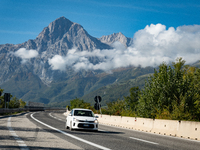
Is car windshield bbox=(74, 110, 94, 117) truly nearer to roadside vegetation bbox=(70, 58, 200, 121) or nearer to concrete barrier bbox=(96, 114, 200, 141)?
concrete barrier bbox=(96, 114, 200, 141)

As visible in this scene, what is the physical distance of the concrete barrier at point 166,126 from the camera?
42.5 ft

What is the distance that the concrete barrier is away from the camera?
12.9 metres

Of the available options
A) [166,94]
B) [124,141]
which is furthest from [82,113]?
[166,94]

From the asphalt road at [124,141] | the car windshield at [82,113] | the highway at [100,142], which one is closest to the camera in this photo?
the highway at [100,142]

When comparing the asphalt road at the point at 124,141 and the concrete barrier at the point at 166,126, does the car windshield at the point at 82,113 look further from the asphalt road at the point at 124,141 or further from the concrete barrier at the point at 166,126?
the concrete barrier at the point at 166,126

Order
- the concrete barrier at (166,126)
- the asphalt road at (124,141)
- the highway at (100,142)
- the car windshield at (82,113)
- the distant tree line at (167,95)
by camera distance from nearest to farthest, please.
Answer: the highway at (100,142), the asphalt road at (124,141), the concrete barrier at (166,126), the car windshield at (82,113), the distant tree line at (167,95)

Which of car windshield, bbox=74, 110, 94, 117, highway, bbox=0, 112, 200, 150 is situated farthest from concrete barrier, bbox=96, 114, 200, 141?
car windshield, bbox=74, 110, 94, 117

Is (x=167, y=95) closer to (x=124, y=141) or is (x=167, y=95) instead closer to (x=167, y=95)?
(x=167, y=95)

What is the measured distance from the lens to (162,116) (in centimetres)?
2152

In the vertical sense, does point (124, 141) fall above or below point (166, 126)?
below

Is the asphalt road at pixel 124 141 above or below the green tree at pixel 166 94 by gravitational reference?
below

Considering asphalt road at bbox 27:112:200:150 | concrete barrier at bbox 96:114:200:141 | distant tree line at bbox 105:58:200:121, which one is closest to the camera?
asphalt road at bbox 27:112:200:150

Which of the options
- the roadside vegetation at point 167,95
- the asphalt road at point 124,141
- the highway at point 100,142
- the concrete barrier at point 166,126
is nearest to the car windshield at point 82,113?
the asphalt road at point 124,141

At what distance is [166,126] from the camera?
1542 cm
